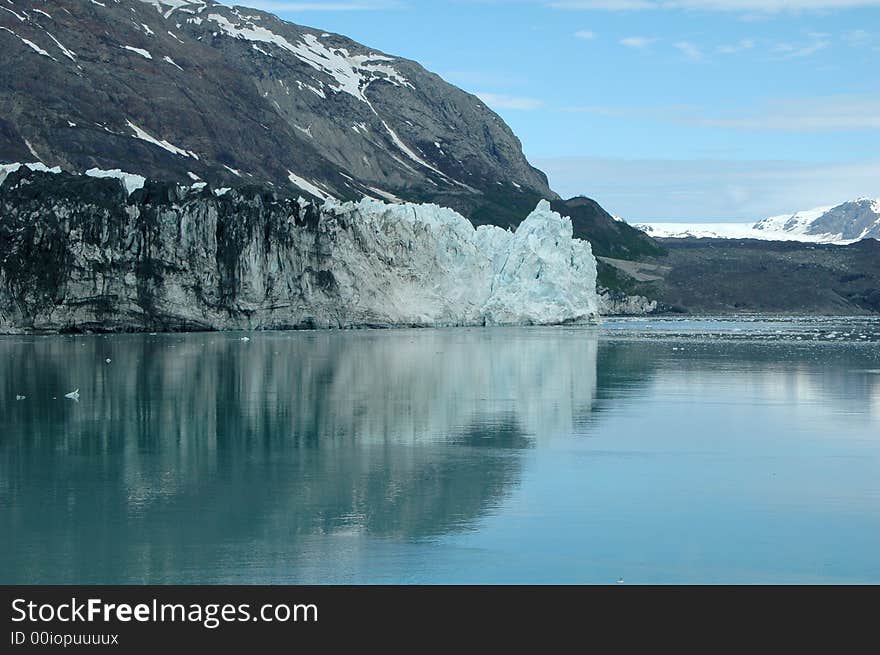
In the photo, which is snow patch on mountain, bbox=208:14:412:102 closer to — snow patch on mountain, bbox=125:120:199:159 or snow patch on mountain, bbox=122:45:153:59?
snow patch on mountain, bbox=122:45:153:59

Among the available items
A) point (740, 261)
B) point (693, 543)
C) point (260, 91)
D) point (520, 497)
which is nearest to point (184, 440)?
point (520, 497)

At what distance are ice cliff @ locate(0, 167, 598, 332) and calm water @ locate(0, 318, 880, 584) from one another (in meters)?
18.5

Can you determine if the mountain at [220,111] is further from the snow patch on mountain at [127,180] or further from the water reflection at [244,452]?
the water reflection at [244,452]

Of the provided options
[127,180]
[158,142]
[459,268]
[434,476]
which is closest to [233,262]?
[127,180]

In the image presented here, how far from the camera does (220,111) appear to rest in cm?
14500

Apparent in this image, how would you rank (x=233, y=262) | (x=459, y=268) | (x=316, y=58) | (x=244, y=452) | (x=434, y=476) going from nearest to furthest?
1. (x=434, y=476)
2. (x=244, y=452)
3. (x=233, y=262)
4. (x=459, y=268)
5. (x=316, y=58)

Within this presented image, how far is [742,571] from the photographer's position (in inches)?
388

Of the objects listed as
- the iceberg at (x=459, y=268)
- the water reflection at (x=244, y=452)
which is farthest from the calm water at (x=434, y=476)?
the iceberg at (x=459, y=268)

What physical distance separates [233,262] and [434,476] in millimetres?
37694

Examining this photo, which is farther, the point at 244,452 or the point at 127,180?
the point at 127,180

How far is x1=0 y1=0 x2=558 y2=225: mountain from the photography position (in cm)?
11562

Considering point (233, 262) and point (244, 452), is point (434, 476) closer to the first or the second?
point (244, 452)

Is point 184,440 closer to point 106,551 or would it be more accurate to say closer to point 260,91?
point 106,551

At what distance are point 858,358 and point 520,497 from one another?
1072 inches
